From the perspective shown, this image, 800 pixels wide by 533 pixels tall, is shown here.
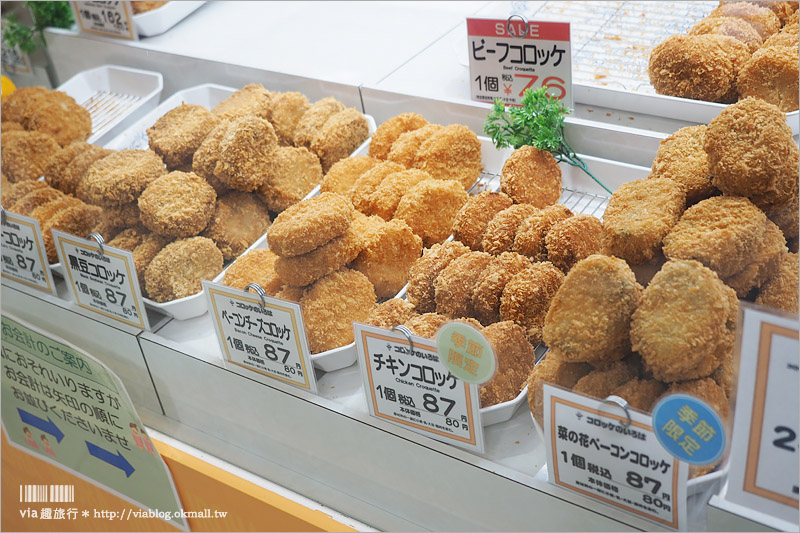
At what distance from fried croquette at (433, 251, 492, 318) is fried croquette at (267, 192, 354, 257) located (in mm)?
258

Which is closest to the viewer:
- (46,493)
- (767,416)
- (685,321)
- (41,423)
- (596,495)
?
(767,416)

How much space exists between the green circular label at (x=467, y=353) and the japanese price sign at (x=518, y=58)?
920mm

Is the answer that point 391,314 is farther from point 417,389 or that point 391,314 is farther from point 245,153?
point 245,153

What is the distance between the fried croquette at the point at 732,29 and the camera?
1.81 m

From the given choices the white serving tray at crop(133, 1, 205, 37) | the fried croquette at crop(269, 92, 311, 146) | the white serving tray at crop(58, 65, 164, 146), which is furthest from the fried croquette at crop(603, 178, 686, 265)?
the white serving tray at crop(133, 1, 205, 37)

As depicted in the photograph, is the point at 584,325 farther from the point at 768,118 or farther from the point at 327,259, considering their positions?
the point at 327,259

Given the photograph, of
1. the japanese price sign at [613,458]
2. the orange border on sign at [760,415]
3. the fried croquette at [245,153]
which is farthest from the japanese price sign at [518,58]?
the orange border on sign at [760,415]

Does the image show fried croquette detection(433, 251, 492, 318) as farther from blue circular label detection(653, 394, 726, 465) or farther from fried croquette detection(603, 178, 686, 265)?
blue circular label detection(653, 394, 726, 465)

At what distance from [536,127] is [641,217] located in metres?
0.62

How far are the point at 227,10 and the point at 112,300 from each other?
5.48 feet

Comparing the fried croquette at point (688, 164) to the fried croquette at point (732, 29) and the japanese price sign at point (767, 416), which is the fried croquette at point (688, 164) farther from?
the fried croquette at point (732, 29)

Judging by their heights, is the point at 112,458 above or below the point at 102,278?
below

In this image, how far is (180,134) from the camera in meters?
2.00

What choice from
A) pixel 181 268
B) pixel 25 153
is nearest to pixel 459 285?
pixel 181 268
